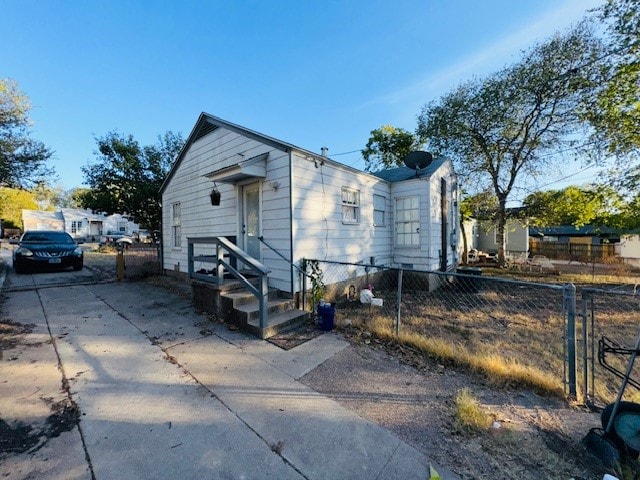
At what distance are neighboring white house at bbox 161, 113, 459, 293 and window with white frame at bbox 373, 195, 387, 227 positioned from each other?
34 millimetres

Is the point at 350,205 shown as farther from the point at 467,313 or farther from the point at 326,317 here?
the point at 467,313

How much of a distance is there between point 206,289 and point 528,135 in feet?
54.7

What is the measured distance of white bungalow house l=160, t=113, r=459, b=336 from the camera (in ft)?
20.2

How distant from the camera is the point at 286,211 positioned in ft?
20.0

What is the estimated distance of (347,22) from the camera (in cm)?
896

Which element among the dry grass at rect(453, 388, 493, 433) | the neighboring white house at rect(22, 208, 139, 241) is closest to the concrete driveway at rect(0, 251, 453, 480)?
the dry grass at rect(453, 388, 493, 433)

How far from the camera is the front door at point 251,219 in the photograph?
700cm

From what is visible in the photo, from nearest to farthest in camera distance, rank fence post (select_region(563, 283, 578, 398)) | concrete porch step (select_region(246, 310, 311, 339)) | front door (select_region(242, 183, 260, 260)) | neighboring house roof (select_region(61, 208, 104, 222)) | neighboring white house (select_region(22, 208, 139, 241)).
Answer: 1. fence post (select_region(563, 283, 578, 398))
2. concrete porch step (select_region(246, 310, 311, 339))
3. front door (select_region(242, 183, 260, 260))
4. neighboring white house (select_region(22, 208, 139, 241))
5. neighboring house roof (select_region(61, 208, 104, 222))

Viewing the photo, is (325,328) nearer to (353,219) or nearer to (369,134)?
(353,219)

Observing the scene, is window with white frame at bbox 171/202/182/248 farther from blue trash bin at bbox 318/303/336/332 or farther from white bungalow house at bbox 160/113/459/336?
blue trash bin at bbox 318/303/336/332

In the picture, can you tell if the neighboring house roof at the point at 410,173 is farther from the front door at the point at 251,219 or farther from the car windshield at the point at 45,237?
the car windshield at the point at 45,237

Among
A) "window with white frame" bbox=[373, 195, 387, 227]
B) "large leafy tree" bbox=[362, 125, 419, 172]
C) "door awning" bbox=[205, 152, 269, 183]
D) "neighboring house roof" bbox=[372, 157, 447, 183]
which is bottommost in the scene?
"window with white frame" bbox=[373, 195, 387, 227]

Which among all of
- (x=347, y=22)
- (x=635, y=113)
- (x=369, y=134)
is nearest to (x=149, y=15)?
(x=347, y=22)

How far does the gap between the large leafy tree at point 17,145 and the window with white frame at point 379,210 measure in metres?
12.7
